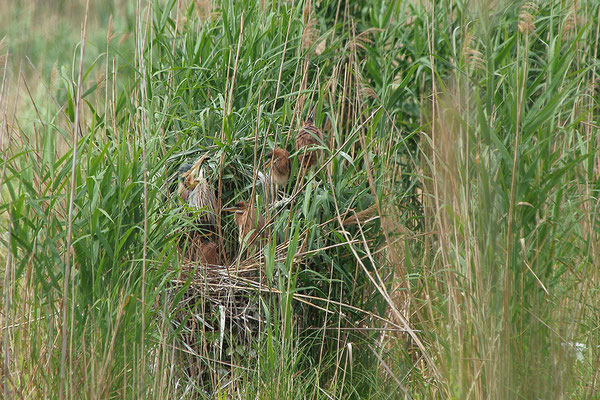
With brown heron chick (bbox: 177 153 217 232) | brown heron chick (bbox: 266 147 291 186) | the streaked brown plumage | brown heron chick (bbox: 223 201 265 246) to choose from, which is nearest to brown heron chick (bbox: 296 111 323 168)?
brown heron chick (bbox: 266 147 291 186)

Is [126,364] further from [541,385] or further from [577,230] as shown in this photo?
[577,230]

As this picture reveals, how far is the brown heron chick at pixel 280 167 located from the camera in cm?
253

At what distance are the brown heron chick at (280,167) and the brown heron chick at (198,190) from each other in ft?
0.90

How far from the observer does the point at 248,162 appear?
9.14ft

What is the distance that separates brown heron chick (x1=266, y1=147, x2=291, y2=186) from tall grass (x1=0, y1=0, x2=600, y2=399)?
0.06m

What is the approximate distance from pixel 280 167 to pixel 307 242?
0.34 m

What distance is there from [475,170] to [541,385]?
0.61m

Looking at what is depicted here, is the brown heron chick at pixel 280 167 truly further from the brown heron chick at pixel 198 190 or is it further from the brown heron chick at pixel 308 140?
the brown heron chick at pixel 198 190

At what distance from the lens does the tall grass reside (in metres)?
1.69

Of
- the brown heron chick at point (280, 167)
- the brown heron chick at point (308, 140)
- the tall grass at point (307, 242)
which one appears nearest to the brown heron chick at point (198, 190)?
the tall grass at point (307, 242)

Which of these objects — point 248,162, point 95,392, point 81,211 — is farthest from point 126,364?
point 248,162

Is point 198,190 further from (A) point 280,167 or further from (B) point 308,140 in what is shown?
(B) point 308,140

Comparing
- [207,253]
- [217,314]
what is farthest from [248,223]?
[217,314]

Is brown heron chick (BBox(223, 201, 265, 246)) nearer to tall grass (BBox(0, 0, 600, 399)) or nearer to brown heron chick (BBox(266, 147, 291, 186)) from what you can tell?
tall grass (BBox(0, 0, 600, 399))
